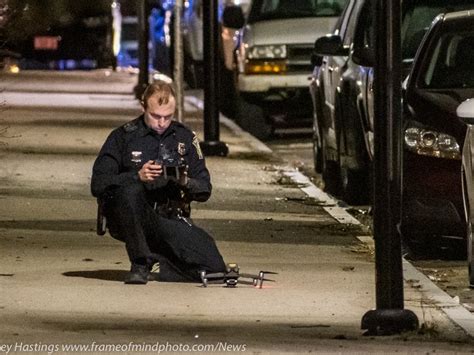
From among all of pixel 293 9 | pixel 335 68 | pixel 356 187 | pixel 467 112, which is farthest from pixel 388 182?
pixel 293 9

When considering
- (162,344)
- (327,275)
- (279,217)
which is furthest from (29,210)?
(162,344)

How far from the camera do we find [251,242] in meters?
12.7

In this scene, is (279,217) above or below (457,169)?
below

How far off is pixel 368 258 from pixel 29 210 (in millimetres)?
3496

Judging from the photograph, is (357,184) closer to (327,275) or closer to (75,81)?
(327,275)

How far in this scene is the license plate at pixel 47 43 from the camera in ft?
133

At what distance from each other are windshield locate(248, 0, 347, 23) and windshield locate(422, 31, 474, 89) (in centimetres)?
942

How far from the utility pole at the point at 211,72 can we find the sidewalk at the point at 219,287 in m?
2.35

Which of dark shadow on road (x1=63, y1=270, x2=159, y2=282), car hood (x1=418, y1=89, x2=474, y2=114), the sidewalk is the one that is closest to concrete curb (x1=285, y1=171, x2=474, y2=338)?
the sidewalk

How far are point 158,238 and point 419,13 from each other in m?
5.49

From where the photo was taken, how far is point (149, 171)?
10289 millimetres

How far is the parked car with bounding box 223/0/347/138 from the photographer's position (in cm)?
2261

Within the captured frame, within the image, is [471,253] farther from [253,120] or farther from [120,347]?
[253,120]

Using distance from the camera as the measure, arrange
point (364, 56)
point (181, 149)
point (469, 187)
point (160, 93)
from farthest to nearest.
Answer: point (364, 56), point (469, 187), point (181, 149), point (160, 93)
